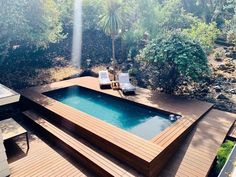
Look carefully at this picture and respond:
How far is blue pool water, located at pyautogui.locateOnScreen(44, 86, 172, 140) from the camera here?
916cm

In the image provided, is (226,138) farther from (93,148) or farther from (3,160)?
(3,160)

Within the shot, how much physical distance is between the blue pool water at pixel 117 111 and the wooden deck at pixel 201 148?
4.03 feet

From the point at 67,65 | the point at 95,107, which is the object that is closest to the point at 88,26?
the point at 67,65

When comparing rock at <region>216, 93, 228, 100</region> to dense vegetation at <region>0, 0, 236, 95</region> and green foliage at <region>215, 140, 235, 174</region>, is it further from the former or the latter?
green foliage at <region>215, 140, 235, 174</region>

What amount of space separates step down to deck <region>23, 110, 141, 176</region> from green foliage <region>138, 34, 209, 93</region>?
19.6 feet

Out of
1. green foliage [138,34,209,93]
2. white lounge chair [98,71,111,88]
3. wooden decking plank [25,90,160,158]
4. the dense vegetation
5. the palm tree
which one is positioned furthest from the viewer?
the palm tree

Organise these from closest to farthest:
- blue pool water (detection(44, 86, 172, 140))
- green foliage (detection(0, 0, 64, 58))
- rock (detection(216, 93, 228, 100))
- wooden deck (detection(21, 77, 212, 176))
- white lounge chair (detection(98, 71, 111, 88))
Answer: wooden deck (detection(21, 77, 212, 176)) < blue pool water (detection(44, 86, 172, 140)) < rock (detection(216, 93, 228, 100)) < green foliage (detection(0, 0, 64, 58)) < white lounge chair (detection(98, 71, 111, 88))

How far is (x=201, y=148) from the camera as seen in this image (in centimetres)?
771

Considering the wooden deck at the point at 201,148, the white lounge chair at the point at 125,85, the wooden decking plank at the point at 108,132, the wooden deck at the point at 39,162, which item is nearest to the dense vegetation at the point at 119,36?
the white lounge chair at the point at 125,85

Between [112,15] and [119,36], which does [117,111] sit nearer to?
[112,15]

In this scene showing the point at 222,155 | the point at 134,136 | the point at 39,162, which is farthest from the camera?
the point at 134,136

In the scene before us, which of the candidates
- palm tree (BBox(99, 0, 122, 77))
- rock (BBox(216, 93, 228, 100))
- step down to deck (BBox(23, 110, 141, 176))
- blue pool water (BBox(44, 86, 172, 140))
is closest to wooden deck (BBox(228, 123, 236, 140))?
blue pool water (BBox(44, 86, 172, 140))

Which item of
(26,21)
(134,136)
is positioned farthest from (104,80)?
(134,136)

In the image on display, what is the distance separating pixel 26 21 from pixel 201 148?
468 inches
